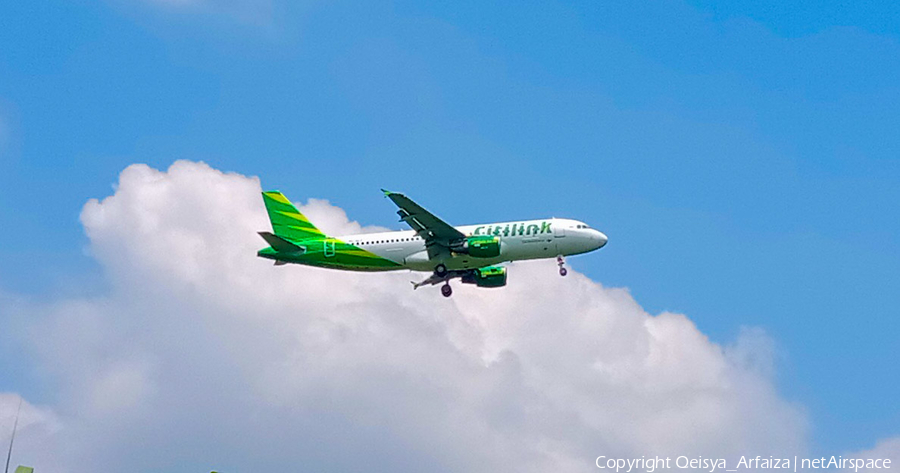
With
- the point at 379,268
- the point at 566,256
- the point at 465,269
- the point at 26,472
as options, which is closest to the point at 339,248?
the point at 379,268

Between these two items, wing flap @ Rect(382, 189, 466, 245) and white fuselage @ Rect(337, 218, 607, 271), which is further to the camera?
white fuselage @ Rect(337, 218, 607, 271)

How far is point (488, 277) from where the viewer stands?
4557 inches

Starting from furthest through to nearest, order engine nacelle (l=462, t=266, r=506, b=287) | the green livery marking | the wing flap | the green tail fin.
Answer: the green tail fin
engine nacelle (l=462, t=266, r=506, b=287)
the green livery marking
the wing flap

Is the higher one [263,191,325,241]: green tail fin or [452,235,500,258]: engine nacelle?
[263,191,325,241]: green tail fin

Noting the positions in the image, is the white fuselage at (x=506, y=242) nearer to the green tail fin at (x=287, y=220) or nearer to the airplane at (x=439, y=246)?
the airplane at (x=439, y=246)

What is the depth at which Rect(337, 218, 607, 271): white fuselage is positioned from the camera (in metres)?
109

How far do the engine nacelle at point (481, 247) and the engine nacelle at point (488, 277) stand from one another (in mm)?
6821

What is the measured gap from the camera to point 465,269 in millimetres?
112750

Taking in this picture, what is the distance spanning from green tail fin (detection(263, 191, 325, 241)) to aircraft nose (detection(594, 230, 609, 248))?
24101mm

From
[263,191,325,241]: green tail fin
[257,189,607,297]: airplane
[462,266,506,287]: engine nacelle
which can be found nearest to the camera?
[257,189,607,297]: airplane

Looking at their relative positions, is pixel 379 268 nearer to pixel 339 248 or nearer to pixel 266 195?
pixel 339 248

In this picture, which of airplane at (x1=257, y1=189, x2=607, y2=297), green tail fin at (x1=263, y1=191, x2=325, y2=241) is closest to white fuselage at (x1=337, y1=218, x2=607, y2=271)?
airplane at (x1=257, y1=189, x2=607, y2=297)

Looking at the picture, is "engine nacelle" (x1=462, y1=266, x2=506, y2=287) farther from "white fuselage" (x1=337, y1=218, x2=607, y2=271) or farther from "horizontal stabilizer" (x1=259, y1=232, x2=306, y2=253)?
"horizontal stabilizer" (x1=259, y1=232, x2=306, y2=253)

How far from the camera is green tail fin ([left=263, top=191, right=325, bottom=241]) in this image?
117250 millimetres
